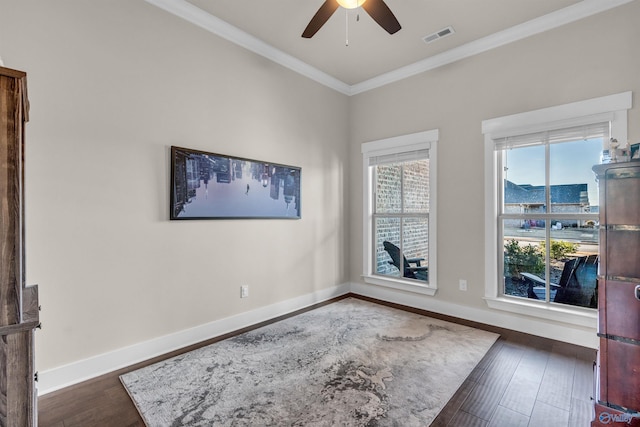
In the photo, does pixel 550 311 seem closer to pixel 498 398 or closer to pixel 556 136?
pixel 498 398

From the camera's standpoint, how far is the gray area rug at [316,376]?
1827 millimetres

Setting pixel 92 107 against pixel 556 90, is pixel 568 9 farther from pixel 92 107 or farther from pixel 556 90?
pixel 92 107

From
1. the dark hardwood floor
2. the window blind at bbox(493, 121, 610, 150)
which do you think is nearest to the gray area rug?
the dark hardwood floor

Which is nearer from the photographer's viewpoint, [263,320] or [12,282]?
[12,282]

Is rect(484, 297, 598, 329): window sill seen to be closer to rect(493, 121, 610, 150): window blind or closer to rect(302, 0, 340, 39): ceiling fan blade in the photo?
rect(493, 121, 610, 150): window blind

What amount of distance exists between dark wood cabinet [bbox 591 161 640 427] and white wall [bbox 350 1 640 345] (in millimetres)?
1449

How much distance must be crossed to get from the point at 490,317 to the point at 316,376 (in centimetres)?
210

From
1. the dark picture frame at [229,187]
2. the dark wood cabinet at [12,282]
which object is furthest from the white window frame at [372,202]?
the dark wood cabinet at [12,282]

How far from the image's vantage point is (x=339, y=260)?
439 cm

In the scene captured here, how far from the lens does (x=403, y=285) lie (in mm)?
3936

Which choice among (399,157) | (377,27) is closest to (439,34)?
(377,27)

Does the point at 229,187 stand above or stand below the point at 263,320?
above

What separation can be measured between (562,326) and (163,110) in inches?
160

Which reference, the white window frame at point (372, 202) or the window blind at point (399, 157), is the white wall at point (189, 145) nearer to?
the white window frame at point (372, 202)
